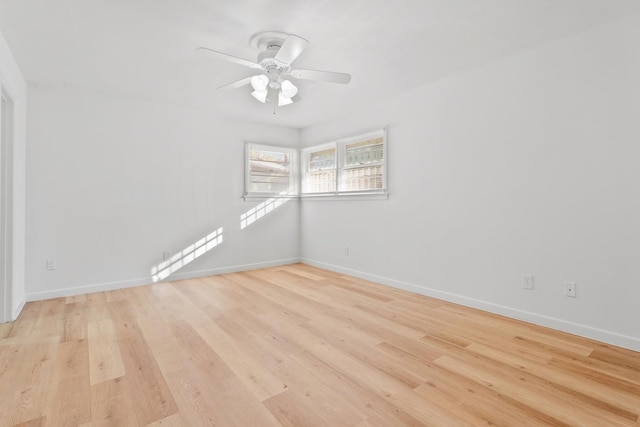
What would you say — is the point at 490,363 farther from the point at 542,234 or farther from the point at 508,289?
the point at 542,234

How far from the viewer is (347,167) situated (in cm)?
489

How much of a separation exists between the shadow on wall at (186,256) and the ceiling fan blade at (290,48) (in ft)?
10.1

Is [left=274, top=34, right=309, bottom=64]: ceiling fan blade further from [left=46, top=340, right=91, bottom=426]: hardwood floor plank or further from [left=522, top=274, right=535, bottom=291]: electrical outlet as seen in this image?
[left=522, top=274, right=535, bottom=291]: electrical outlet

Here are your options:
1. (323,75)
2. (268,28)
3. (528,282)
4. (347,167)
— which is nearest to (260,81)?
(268,28)

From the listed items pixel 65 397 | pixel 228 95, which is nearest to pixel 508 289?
pixel 65 397

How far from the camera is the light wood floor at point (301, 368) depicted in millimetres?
1640

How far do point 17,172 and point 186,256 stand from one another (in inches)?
81.2

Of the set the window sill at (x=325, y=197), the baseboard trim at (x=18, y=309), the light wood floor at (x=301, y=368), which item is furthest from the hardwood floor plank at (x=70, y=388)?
the window sill at (x=325, y=197)

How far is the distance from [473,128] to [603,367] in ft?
7.31

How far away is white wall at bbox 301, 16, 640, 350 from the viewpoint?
2.43 metres

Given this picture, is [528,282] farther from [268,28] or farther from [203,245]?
[203,245]

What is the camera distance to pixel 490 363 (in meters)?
2.16

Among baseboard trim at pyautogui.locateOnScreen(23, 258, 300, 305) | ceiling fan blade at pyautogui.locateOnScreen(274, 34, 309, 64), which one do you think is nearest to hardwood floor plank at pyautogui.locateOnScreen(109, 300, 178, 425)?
baseboard trim at pyautogui.locateOnScreen(23, 258, 300, 305)

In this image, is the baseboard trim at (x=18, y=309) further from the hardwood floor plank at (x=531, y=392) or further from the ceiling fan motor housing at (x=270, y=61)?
the hardwood floor plank at (x=531, y=392)
